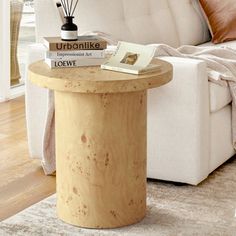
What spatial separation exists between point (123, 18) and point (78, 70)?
3.77ft

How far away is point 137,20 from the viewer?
13.1ft

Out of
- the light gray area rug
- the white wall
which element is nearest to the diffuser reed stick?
the light gray area rug

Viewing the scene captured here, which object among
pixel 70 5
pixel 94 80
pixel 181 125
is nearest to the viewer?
pixel 94 80

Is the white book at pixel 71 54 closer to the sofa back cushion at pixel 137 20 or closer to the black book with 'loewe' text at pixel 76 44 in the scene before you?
the black book with 'loewe' text at pixel 76 44

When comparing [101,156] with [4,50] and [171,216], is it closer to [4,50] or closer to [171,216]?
[171,216]

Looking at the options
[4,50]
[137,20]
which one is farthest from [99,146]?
[4,50]

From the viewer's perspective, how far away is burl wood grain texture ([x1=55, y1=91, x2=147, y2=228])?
271 centimetres

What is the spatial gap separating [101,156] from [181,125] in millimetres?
625

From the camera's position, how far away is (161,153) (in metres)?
3.29

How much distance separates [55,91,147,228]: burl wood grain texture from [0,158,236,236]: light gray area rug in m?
0.08

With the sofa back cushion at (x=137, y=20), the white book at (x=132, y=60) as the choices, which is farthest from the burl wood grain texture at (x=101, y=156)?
the sofa back cushion at (x=137, y=20)

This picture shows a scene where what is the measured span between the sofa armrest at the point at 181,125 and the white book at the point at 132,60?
1.16 feet

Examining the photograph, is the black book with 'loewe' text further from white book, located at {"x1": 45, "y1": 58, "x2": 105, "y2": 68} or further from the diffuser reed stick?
the diffuser reed stick

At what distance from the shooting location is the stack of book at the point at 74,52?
2.85 meters
